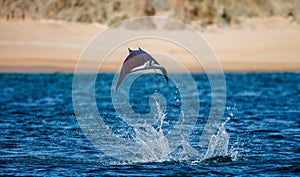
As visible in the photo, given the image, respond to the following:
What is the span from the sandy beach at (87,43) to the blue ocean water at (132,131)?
462 cm

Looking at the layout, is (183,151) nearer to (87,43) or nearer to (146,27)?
(87,43)

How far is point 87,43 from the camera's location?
110 feet

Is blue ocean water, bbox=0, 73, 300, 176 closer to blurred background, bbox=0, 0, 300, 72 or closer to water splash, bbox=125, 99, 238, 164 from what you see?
water splash, bbox=125, 99, 238, 164

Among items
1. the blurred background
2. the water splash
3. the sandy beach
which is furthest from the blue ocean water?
the blurred background

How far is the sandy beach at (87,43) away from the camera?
3037 centimetres

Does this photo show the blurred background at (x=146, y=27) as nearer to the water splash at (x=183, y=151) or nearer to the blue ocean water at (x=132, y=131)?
the blue ocean water at (x=132, y=131)

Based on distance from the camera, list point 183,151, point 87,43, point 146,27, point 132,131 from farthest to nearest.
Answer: point 146,27, point 87,43, point 132,131, point 183,151

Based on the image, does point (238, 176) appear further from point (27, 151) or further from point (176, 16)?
point (176, 16)

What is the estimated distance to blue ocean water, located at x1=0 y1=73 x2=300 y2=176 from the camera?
36.6 feet

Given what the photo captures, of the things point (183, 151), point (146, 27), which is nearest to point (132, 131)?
point (183, 151)

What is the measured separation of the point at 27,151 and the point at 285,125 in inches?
217

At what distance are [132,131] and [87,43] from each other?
738 inches

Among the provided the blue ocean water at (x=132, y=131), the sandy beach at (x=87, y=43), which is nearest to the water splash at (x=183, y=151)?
the blue ocean water at (x=132, y=131)

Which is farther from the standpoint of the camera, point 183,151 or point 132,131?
point 132,131
